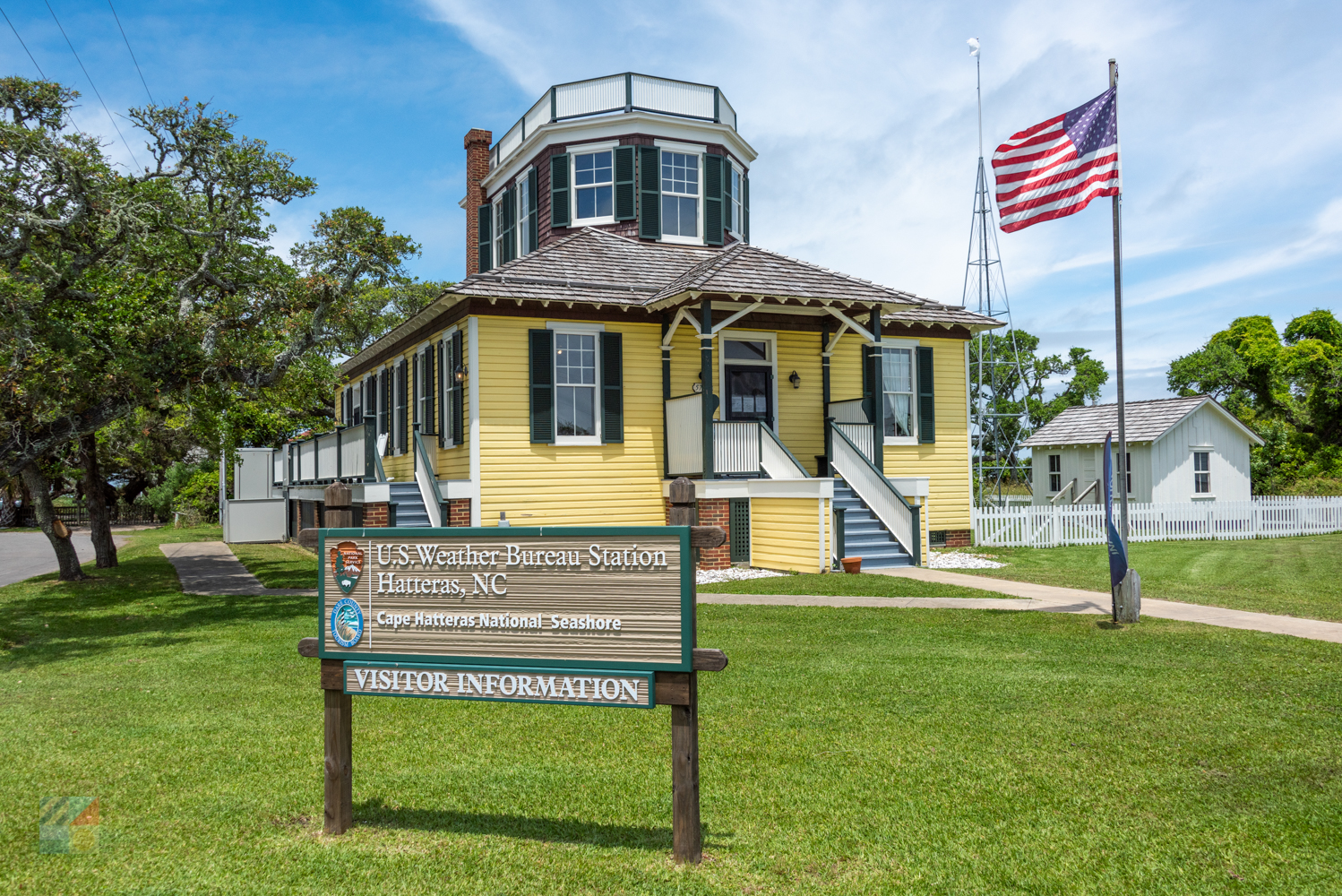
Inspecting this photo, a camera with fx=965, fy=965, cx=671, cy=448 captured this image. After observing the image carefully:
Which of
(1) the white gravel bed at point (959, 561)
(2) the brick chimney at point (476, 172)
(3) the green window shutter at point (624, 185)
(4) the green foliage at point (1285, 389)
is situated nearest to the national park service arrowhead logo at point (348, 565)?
(1) the white gravel bed at point (959, 561)

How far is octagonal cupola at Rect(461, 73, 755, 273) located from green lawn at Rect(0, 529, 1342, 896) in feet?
43.7

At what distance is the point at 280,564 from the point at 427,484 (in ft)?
17.0

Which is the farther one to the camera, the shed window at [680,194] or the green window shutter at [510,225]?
the green window shutter at [510,225]

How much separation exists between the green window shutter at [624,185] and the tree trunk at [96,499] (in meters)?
11.0

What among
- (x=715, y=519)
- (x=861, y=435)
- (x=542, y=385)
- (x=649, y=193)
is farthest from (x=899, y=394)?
(x=542, y=385)

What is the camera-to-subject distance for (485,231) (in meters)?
25.0

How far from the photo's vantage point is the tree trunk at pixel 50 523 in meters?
15.2

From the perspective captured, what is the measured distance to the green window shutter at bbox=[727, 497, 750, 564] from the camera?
658 inches

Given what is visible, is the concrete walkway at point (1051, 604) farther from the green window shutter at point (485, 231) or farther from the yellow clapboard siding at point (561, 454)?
the green window shutter at point (485, 231)

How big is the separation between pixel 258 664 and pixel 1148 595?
1090cm

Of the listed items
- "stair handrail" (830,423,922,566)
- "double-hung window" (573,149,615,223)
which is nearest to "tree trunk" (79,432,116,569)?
"double-hung window" (573,149,615,223)

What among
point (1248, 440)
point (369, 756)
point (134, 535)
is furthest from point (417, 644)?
point (134, 535)

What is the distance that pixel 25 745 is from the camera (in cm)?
646

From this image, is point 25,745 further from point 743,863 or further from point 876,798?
point 876,798
